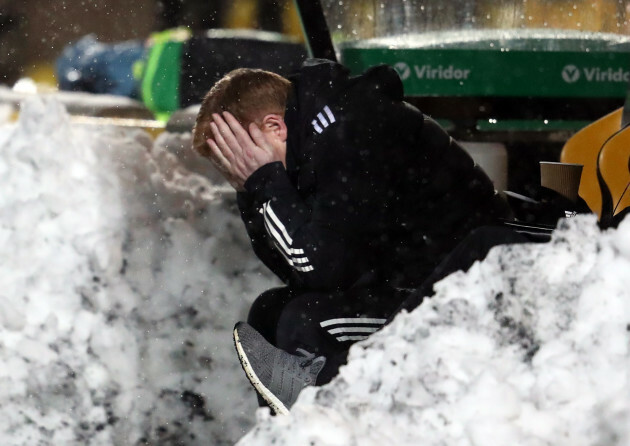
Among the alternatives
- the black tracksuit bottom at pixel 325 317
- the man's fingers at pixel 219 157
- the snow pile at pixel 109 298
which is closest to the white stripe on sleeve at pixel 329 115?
the man's fingers at pixel 219 157

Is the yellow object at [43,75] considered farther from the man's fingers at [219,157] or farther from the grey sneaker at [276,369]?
the grey sneaker at [276,369]

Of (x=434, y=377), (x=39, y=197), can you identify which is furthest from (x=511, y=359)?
(x=39, y=197)

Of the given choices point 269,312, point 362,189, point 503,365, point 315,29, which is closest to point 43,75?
point 315,29

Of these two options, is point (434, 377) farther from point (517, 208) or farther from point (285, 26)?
point (285, 26)

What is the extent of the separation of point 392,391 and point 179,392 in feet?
4.40

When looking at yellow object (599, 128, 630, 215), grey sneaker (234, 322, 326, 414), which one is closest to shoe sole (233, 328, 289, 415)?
grey sneaker (234, 322, 326, 414)

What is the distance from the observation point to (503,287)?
1.29 metres

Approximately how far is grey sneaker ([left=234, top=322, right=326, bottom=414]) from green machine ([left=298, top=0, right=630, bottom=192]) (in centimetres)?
129

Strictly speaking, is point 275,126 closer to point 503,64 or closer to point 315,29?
point 315,29

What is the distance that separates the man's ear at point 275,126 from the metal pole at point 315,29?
1.00 metres

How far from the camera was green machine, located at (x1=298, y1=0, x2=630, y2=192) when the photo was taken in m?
2.85

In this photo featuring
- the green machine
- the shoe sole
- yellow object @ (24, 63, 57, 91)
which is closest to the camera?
the shoe sole

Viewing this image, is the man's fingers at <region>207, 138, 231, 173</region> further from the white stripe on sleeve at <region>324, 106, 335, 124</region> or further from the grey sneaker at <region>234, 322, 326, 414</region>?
the grey sneaker at <region>234, 322, 326, 414</region>

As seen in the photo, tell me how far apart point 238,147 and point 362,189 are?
1.02 ft
